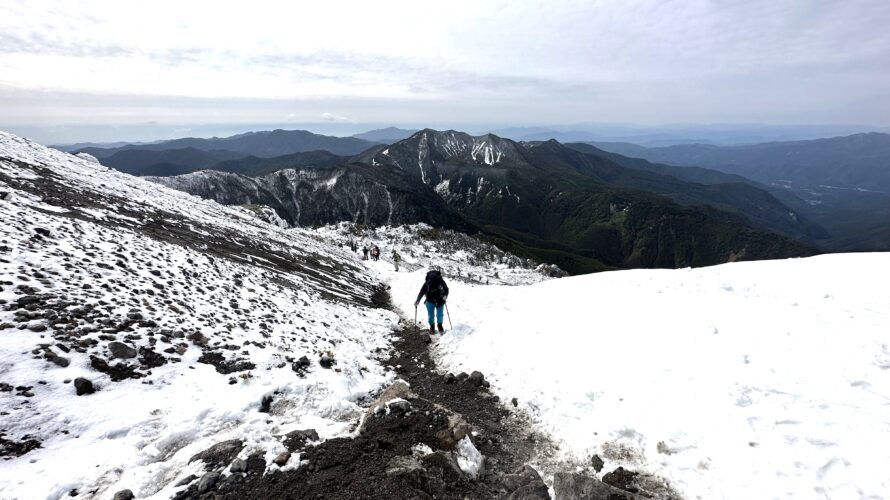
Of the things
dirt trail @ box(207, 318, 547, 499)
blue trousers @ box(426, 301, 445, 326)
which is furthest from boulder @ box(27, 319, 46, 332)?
blue trousers @ box(426, 301, 445, 326)

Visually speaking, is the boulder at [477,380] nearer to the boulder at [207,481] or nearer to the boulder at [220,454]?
the boulder at [220,454]

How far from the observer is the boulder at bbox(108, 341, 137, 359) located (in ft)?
33.7

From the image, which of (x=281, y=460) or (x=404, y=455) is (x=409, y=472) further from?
(x=281, y=460)

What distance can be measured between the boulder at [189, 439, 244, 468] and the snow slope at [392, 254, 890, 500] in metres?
7.40

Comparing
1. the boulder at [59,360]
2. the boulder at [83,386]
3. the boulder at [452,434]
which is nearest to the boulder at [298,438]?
the boulder at [452,434]

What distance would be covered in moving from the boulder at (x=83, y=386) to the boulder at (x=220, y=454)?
3.45 m

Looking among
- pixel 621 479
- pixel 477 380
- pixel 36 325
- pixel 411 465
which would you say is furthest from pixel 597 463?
pixel 36 325

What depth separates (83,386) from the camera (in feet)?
29.0

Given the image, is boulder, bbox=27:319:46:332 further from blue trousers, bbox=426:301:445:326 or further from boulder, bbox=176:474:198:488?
blue trousers, bbox=426:301:445:326

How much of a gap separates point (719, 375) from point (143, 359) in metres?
15.4

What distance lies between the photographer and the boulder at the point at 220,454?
7613mm

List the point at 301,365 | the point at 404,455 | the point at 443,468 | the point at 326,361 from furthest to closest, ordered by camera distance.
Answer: the point at 326,361 < the point at 301,365 < the point at 404,455 < the point at 443,468

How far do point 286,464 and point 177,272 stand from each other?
13.3 metres

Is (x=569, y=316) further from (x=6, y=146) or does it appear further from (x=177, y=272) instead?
(x=6, y=146)
